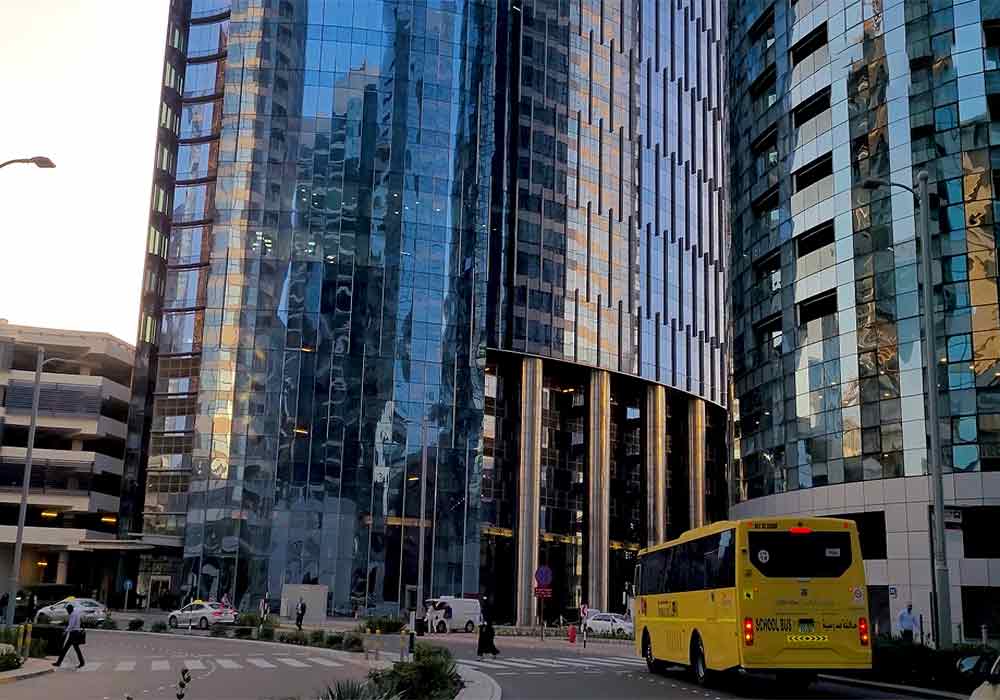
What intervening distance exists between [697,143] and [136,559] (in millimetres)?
69074

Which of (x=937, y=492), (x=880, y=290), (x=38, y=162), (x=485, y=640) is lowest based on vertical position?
(x=485, y=640)

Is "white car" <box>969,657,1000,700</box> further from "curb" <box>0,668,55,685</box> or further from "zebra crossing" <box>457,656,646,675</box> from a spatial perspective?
"curb" <box>0,668,55,685</box>

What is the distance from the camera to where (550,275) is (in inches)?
3748

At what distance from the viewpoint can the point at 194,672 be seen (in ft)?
89.5

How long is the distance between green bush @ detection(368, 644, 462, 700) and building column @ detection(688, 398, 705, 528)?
8893 centimetres

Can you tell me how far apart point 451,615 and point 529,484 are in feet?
110

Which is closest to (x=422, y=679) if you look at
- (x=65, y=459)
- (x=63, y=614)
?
(x=63, y=614)

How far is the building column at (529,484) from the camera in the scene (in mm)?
92000

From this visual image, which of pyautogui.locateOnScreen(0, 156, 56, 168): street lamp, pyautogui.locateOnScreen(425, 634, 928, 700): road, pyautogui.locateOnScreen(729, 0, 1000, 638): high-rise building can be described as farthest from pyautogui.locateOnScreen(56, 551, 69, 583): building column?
pyautogui.locateOnScreen(0, 156, 56, 168): street lamp

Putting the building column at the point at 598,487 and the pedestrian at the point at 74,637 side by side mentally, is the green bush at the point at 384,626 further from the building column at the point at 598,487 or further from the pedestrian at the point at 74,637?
the building column at the point at 598,487

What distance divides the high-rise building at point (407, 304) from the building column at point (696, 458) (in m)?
4.18

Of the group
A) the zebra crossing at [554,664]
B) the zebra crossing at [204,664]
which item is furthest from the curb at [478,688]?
the zebra crossing at [204,664]

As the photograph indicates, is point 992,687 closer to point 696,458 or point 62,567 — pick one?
point 62,567

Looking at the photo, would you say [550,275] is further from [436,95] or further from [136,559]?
[136,559]
